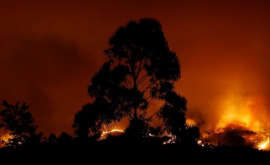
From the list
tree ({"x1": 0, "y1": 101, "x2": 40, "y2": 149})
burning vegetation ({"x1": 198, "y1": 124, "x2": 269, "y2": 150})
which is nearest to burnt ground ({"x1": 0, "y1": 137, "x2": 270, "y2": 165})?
tree ({"x1": 0, "y1": 101, "x2": 40, "y2": 149})

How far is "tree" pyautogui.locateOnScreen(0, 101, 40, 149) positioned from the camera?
66.1ft

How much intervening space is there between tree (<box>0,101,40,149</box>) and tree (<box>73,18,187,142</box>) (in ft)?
10.5

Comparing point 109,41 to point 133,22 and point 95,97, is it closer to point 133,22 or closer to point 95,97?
point 133,22

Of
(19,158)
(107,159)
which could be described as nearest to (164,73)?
(107,159)

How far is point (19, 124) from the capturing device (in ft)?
67.8

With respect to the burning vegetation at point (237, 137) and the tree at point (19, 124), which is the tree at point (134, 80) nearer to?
the tree at point (19, 124)

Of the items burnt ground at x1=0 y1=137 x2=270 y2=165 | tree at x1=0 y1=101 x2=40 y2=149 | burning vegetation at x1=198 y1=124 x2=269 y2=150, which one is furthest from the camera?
burning vegetation at x1=198 y1=124 x2=269 y2=150

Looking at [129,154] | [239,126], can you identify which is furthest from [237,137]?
[129,154]

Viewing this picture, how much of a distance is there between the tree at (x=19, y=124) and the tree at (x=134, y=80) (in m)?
3.20

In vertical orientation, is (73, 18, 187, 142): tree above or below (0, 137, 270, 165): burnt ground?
above

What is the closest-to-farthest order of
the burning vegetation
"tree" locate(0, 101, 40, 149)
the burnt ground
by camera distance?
the burnt ground < "tree" locate(0, 101, 40, 149) < the burning vegetation

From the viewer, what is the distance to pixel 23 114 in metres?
20.5

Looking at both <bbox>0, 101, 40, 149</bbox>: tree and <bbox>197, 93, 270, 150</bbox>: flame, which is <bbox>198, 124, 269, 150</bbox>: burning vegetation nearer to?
<bbox>197, 93, 270, 150</bbox>: flame

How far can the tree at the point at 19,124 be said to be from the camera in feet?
66.1
